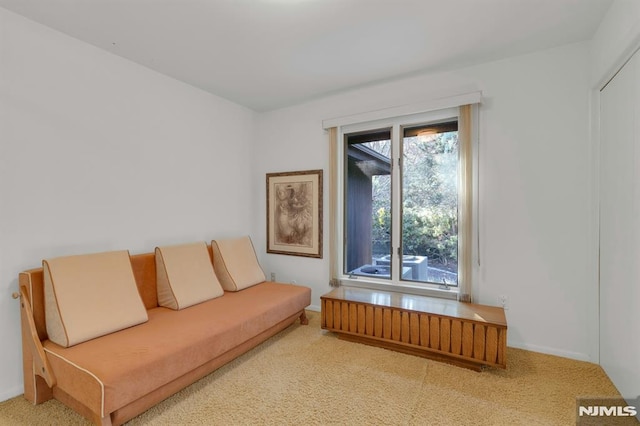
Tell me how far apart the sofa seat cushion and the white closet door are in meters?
2.59

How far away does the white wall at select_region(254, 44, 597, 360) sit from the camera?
2.50 metres

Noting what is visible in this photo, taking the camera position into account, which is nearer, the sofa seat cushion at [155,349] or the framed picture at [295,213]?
the sofa seat cushion at [155,349]

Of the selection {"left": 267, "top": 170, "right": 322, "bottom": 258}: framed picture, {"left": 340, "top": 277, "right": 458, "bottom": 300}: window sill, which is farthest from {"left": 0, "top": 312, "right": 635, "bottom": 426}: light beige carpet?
{"left": 267, "top": 170, "right": 322, "bottom": 258}: framed picture

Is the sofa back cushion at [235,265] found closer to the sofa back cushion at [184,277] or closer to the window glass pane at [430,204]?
the sofa back cushion at [184,277]

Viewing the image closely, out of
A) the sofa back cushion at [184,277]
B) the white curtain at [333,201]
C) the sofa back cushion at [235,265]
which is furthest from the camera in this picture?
the white curtain at [333,201]

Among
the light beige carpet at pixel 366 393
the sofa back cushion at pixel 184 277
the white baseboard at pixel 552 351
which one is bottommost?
the light beige carpet at pixel 366 393

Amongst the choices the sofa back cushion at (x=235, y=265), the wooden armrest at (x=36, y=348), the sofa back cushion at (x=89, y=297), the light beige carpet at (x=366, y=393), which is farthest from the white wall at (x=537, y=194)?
the wooden armrest at (x=36, y=348)

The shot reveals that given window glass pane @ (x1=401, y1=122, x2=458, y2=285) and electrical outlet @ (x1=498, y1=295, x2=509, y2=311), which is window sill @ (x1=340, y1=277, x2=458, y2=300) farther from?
electrical outlet @ (x1=498, y1=295, x2=509, y2=311)

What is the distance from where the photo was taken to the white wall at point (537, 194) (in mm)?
2504

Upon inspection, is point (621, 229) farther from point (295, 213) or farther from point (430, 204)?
point (295, 213)

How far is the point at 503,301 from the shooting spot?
9.10 feet

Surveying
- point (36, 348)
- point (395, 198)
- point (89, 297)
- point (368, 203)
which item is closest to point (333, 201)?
point (368, 203)

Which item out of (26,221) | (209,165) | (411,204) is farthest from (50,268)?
(411,204)

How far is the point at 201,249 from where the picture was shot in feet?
10.2
